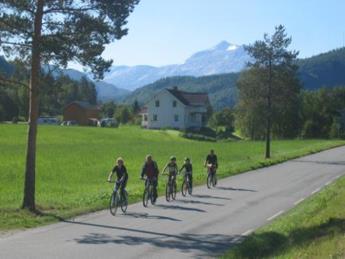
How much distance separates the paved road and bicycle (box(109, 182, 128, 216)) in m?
0.24

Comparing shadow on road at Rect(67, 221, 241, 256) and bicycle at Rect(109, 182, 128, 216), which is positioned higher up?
bicycle at Rect(109, 182, 128, 216)

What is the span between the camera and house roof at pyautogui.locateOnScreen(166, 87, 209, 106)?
119 metres

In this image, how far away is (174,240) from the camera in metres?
14.8

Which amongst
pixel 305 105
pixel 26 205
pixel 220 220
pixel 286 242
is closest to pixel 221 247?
pixel 286 242

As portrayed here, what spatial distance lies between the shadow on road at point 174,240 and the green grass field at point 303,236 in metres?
0.70

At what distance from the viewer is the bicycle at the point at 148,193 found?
21.2 meters

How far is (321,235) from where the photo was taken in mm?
13109

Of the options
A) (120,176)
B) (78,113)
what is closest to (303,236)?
(120,176)

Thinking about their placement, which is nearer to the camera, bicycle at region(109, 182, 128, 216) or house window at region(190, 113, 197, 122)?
bicycle at region(109, 182, 128, 216)

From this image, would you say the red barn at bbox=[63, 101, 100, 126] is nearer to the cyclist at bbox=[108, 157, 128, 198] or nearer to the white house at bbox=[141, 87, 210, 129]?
the white house at bbox=[141, 87, 210, 129]

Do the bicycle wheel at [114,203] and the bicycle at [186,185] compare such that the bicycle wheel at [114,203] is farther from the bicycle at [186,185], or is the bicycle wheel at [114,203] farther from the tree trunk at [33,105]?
the bicycle at [186,185]

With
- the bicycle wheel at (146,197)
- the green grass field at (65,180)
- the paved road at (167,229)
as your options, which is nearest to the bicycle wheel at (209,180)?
the paved road at (167,229)

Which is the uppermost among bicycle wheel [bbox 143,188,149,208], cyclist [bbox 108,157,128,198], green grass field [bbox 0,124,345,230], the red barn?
the red barn

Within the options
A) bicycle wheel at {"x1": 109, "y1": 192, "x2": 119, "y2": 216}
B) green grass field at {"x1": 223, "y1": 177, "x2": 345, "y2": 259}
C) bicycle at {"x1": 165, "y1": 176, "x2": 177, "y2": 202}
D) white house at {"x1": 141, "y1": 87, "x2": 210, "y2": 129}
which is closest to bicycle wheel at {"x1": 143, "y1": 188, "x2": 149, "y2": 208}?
bicycle at {"x1": 165, "y1": 176, "x2": 177, "y2": 202}
